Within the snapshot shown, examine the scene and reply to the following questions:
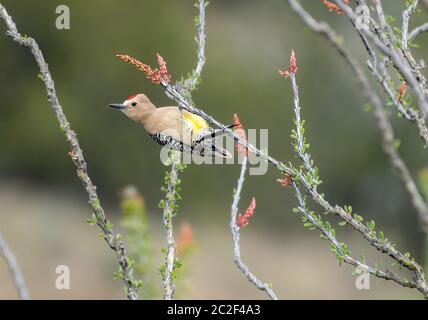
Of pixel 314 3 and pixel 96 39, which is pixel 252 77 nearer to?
pixel 314 3

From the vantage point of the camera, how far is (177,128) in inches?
201

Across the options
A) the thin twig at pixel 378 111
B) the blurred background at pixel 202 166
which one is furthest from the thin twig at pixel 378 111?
A: the blurred background at pixel 202 166

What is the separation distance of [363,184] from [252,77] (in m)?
3.92

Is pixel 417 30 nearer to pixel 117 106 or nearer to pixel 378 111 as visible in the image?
pixel 378 111

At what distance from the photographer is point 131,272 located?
270 centimetres

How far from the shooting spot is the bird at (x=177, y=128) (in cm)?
484

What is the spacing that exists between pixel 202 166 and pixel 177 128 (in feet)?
40.9

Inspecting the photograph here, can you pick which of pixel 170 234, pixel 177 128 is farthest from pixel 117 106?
pixel 170 234

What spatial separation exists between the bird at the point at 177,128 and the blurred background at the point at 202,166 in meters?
10.6

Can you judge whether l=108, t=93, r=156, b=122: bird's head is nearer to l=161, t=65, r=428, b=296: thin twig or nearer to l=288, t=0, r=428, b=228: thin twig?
l=161, t=65, r=428, b=296: thin twig

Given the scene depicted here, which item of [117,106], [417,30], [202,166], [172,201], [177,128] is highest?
[202,166]

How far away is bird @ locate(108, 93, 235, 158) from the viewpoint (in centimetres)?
484

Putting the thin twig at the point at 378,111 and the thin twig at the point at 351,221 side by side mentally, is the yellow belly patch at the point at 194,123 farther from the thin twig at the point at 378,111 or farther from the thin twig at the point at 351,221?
the thin twig at the point at 378,111

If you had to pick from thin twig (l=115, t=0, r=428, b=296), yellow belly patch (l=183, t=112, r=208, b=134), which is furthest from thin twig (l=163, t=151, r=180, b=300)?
yellow belly patch (l=183, t=112, r=208, b=134)
